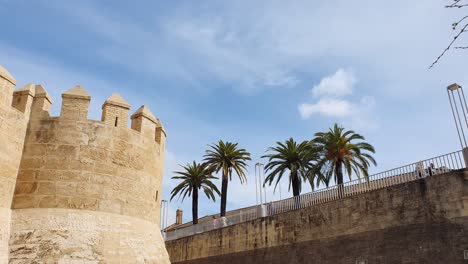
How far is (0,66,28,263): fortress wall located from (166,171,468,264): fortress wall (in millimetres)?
12523

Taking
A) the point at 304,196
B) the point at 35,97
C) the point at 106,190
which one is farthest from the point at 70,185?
the point at 304,196

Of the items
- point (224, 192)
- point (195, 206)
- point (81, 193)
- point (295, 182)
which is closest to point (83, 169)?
point (81, 193)

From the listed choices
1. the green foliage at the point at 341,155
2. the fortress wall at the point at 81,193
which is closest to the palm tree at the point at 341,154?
the green foliage at the point at 341,155

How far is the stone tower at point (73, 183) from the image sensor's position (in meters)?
8.26

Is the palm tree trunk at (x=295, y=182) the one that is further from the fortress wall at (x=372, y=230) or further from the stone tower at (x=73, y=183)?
the stone tower at (x=73, y=183)

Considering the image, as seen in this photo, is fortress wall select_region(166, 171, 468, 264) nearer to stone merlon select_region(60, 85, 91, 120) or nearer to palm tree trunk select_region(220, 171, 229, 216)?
palm tree trunk select_region(220, 171, 229, 216)

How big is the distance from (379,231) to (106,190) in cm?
1094

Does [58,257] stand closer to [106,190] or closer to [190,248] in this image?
[106,190]

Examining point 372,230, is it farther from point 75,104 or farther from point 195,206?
point 195,206

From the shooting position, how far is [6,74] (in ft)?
29.9

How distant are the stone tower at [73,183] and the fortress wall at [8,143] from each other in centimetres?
2

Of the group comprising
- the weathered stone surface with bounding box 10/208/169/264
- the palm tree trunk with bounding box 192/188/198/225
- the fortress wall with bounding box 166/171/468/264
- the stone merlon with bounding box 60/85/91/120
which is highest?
the palm tree trunk with bounding box 192/188/198/225

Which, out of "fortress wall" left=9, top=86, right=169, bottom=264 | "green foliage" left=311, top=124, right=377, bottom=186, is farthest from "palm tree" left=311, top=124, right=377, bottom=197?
"fortress wall" left=9, top=86, right=169, bottom=264

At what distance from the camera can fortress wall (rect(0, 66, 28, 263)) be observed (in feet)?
27.6
